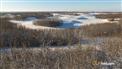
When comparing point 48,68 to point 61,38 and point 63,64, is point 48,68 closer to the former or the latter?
point 63,64

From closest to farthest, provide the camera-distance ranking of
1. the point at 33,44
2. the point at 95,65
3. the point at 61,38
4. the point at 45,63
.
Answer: the point at 95,65, the point at 45,63, the point at 33,44, the point at 61,38

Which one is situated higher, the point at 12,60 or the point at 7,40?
the point at 12,60

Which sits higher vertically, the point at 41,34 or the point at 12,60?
the point at 12,60

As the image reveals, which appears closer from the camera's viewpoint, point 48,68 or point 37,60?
point 48,68

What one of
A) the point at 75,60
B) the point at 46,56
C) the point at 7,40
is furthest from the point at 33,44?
the point at 75,60

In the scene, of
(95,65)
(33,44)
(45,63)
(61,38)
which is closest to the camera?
(95,65)

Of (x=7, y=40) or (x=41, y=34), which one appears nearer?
(x=7, y=40)

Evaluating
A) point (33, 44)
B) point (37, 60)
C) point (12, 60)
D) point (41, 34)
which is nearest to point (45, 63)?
point (37, 60)

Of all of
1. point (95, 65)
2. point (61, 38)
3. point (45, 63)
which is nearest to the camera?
point (95, 65)

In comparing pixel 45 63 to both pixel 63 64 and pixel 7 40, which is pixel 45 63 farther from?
pixel 7 40
